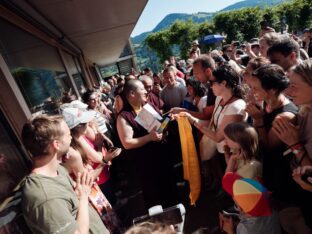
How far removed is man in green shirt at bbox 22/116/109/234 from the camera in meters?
1.27

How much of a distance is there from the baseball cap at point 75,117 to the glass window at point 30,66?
0.93m

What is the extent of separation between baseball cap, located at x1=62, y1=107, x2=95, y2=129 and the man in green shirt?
2.33 feet

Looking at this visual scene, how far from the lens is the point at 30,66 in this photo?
401 centimetres

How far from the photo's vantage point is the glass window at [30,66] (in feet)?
10.3

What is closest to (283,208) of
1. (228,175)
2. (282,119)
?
(228,175)

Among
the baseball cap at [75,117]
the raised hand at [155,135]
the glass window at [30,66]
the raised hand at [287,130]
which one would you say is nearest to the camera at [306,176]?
the raised hand at [287,130]

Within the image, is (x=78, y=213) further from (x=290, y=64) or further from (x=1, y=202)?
(x=290, y=64)

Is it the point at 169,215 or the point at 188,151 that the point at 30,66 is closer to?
the point at 188,151

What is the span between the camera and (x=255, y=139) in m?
2.00

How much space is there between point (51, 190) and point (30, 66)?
3303 millimetres

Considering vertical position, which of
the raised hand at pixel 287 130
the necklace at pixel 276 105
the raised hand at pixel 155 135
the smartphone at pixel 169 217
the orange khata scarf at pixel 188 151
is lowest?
the orange khata scarf at pixel 188 151

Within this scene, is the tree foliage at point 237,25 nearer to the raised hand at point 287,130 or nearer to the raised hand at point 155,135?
the raised hand at point 155,135

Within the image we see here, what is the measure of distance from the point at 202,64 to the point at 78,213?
7.92 ft

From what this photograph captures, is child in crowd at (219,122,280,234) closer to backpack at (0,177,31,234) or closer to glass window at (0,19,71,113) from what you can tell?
backpack at (0,177,31,234)
